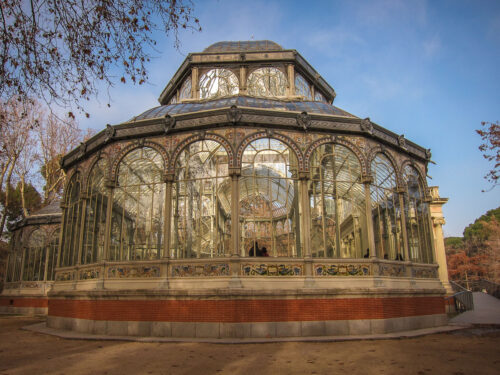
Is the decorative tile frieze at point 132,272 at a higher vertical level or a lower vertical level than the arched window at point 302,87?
lower

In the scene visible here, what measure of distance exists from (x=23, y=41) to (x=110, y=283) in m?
8.29

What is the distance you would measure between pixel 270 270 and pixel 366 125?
6.00 meters

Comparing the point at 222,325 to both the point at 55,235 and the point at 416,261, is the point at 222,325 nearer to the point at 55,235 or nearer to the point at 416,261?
the point at 416,261

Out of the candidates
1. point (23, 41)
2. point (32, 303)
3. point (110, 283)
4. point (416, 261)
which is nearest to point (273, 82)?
point (416, 261)

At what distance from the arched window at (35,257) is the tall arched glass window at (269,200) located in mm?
18236

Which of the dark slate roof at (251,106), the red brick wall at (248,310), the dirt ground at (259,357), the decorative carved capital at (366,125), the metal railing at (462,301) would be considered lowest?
the dirt ground at (259,357)

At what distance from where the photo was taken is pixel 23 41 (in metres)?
6.29

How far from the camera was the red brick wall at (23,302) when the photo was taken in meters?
23.6

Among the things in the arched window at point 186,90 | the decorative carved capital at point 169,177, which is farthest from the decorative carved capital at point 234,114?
the arched window at point 186,90

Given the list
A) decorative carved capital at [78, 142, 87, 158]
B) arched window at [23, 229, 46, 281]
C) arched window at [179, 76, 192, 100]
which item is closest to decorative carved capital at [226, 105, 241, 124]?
decorative carved capital at [78, 142, 87, 158]

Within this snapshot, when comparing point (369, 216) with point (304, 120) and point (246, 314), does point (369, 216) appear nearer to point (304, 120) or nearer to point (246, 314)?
point (304, 120)

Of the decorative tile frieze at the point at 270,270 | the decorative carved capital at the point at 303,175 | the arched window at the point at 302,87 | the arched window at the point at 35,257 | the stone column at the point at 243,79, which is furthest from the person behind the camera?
the arched window at the point at 35,257

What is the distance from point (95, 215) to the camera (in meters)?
14.5

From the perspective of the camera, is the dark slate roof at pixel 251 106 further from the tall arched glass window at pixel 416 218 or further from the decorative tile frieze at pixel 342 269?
the decorative tile frieze at pixel 342 269
